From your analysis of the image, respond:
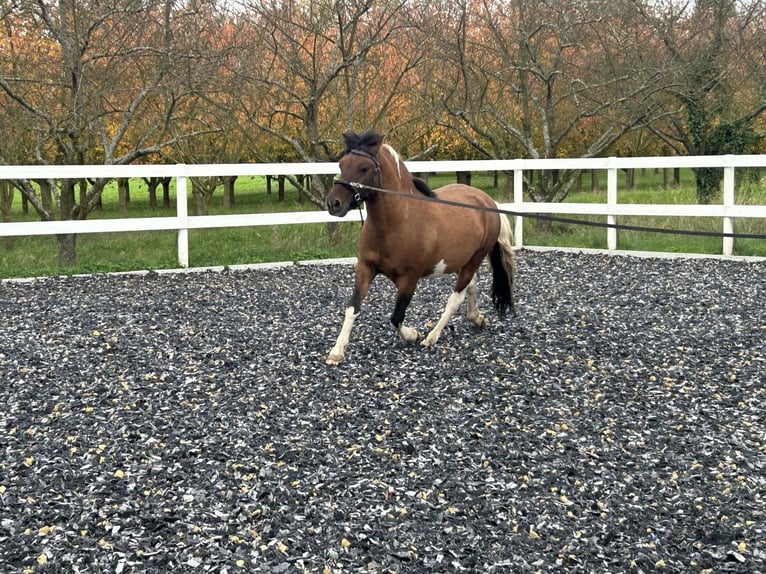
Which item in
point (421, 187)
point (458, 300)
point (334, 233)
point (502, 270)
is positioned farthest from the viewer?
point (334, 233)

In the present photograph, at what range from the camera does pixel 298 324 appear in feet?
23.6

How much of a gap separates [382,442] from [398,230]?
1.99 meters

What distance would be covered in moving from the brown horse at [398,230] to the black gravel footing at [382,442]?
455 mm

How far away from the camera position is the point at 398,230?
5.85 meters

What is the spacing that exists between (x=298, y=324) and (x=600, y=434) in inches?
134

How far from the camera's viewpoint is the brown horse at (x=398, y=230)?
5645mm

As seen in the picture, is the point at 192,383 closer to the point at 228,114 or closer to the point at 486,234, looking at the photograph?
the point at 486,234

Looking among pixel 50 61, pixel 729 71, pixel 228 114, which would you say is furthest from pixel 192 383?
pixel 729 71

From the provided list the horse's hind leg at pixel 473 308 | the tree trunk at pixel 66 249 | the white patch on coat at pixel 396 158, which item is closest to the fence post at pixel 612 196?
the horse's hind leg at pixel 473 308

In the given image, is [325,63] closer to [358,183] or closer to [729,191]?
[729,191]

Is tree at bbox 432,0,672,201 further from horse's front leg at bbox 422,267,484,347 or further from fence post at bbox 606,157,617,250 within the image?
horse's front leg at bbox 422,267,484,347

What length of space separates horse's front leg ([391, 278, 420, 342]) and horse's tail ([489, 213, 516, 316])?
48.1 inches

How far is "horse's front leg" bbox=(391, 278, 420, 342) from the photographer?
6059 mm

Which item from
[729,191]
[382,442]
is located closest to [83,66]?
[382,442]
